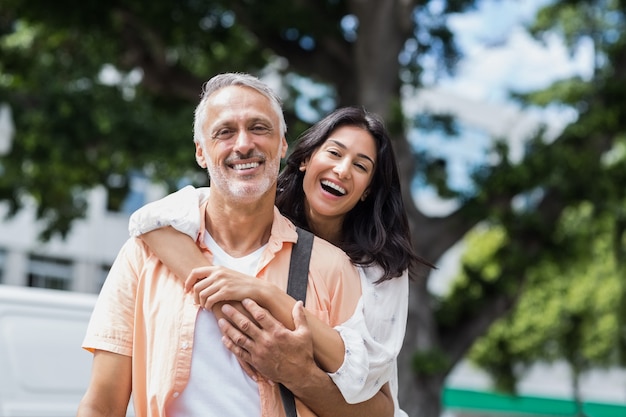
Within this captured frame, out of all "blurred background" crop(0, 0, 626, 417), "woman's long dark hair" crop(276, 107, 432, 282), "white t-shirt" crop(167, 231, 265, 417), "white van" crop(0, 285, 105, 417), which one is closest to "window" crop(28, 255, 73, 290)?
"blurred background" crop(0, 0, 626, 417)

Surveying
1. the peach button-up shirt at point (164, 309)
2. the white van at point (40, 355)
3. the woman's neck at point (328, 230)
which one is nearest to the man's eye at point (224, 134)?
the peach button-up shirt at point (164, 309)

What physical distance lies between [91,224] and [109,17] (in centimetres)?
1611

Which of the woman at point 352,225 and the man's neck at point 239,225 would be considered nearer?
the woman at point 352,225

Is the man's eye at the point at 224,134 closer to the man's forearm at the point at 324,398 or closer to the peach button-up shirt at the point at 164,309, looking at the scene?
the peach button-up shirt at the point at 164,309

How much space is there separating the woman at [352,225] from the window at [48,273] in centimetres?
2389

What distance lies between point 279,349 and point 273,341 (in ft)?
0.08

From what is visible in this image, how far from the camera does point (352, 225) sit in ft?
9.76

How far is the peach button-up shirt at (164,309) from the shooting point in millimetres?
2359

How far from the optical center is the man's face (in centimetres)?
248

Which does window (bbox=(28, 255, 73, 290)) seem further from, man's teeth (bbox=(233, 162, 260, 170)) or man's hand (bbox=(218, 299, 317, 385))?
man's hand (bbox=(218, 299, 317, 385))

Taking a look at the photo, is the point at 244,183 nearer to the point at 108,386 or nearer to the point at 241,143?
the point at 241,143

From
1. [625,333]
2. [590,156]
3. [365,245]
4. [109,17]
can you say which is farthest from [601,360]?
[365,245]

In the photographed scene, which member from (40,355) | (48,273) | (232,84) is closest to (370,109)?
(40,355)

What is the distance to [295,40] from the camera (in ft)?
37.6
